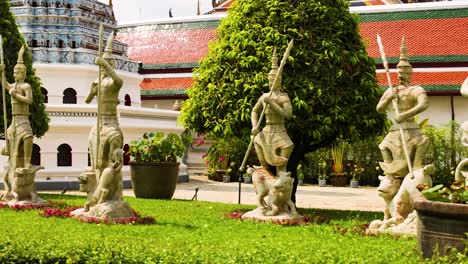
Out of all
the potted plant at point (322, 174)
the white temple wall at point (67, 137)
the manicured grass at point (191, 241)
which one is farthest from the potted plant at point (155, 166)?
the potted plant at point (322, 174)

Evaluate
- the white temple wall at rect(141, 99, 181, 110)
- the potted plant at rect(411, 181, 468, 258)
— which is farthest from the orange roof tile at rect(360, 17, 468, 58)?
the potted plant at rect(411, 181, 468, 258)

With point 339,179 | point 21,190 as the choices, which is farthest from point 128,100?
point 21,190

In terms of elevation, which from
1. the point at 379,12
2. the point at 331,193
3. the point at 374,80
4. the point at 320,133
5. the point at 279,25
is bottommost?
the point at 331,193

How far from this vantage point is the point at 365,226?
32.7ft

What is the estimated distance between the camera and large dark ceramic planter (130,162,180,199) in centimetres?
1582

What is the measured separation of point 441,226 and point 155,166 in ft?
34.7

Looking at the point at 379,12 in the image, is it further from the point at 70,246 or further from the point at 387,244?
the point at 70,246

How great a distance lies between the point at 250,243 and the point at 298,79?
204 inches

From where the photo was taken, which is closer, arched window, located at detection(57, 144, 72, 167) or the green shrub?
arched window, located at detection(57, 144, 72, 167)

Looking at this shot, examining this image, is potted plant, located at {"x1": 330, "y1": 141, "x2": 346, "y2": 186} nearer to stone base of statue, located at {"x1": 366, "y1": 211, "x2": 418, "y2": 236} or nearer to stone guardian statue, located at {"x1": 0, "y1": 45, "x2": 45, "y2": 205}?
stone guardian statue, located at {"x1": 0, "y1": 45, "x2": 45, "y2": 205}

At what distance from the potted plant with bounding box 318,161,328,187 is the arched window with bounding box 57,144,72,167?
8.48 metres

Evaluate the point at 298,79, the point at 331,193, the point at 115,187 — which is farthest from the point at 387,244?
the point at 331,193

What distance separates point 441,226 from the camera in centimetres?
588

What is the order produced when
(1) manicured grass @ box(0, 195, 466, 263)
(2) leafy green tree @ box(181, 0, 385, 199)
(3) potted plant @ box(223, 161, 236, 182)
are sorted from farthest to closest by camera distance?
(3) potted plant @ box(223, 161, 236, 182)
(2) leafy green tree @ box(181, 0, 385, 199)
(1) manicured grass @ box(0, 195, 466, 263)
